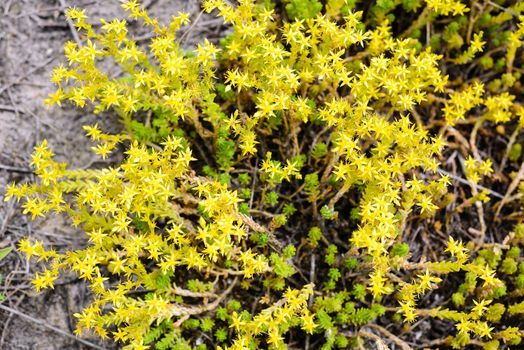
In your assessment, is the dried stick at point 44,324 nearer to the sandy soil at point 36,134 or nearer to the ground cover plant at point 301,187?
the sandy soil at point 36,134

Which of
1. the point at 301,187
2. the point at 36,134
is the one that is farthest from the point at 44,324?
the point at 301,187

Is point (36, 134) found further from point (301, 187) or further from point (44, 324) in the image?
point (301, 187)

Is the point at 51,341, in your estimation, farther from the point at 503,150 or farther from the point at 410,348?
the point at 503,150

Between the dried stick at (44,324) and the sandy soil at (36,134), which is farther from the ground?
the sandy soil at (36,134)

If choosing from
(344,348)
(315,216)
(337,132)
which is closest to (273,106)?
(337,132)

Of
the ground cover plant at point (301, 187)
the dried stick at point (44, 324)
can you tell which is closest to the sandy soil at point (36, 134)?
the dried stick at point (44, 324)

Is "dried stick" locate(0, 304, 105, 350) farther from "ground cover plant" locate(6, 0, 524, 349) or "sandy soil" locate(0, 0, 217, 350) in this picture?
"ground cover plant" locate(6, 0, 524, 349)

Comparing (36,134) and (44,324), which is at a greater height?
(36,134)
